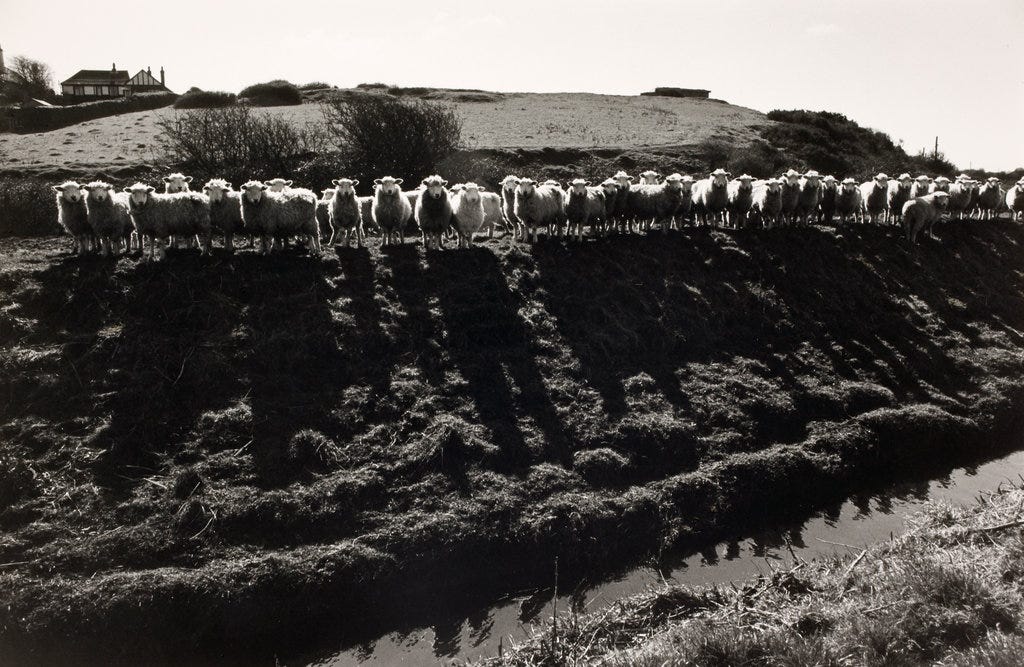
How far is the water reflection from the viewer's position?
706 cm

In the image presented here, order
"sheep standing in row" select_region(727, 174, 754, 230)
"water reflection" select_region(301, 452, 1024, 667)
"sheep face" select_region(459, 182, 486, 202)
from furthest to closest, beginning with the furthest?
"sheep standing in row" select_region(727, 174, 754, 230)
"sheep face" select_region(459, 182, 486, 202)
"water reflection" select_region(301, 452, 1024, 667)

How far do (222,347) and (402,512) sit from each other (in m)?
4.38

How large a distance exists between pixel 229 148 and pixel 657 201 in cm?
1491

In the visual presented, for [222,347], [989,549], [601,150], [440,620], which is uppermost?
[601,150]

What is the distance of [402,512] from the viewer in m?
8.45

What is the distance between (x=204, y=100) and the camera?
43.2 m

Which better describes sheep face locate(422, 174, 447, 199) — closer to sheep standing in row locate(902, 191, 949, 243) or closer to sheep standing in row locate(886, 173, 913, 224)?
sheep standing in row locate(902, 191, 949, 243)

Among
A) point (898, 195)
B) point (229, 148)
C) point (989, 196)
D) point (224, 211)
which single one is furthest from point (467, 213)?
point (989, 196)

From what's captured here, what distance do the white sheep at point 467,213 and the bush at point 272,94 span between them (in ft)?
115

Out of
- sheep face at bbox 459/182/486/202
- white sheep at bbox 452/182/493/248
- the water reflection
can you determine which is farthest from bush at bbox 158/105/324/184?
the water reflection

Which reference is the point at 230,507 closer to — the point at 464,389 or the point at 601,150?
the point at 464,389

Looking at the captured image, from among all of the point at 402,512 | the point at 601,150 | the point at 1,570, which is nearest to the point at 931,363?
the point at 402,512

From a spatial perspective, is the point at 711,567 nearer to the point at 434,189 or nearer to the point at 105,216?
the point at 434,189

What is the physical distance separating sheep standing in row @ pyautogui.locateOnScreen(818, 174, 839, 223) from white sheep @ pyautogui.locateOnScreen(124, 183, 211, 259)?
16.6 m
